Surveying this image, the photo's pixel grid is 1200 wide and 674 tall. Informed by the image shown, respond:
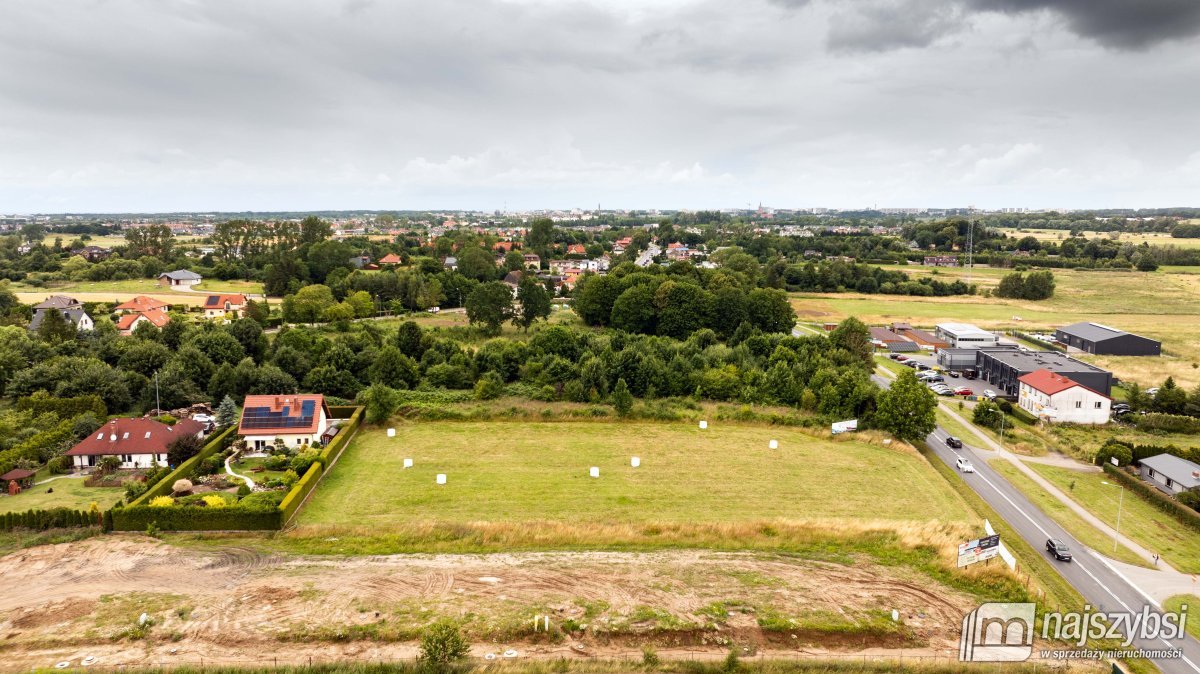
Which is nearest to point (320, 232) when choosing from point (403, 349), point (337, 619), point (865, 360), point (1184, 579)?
point (403, 349)

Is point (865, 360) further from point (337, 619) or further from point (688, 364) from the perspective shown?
point (337, 619)

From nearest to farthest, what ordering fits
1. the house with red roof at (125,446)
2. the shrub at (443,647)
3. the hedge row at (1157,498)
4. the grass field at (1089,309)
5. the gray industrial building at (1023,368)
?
the shrub at (443,647), the hedge row at (1157,498), the house with red roof at (125,446), the gray industrial building at (1023,368), the grass field at (1089,309)

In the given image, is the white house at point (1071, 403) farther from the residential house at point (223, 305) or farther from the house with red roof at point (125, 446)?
the residential house at point (223, 305)

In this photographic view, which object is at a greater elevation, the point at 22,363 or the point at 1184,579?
the point at 22,363

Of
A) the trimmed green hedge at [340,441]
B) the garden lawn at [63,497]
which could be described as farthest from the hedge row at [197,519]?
the trimmed green hedge at [340,441]

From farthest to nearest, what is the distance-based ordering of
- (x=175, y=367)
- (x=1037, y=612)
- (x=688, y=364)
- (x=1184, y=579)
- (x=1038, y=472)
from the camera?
(x=688, y=364)
(x=175, y=367)
(x=1038, y=472)
(x=1184, y=579)
(x=1037, y=612)

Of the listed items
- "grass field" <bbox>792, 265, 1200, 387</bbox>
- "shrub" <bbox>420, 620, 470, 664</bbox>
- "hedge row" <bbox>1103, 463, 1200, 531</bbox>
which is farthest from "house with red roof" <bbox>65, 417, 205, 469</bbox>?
"grass field" <bbox>792, 265, 1200, 387</bbox>

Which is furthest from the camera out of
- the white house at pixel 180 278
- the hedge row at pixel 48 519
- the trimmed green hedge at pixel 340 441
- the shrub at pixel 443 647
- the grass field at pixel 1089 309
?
the white house at pixel 180 278
